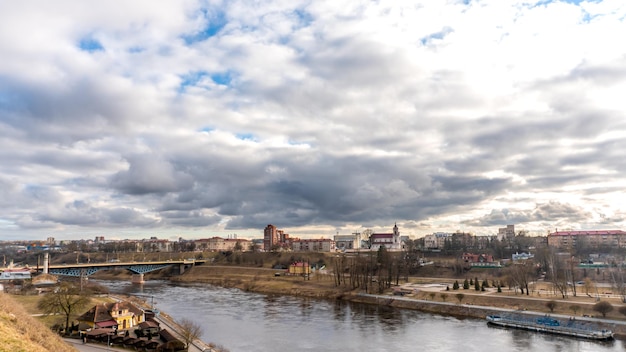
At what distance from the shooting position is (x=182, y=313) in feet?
210

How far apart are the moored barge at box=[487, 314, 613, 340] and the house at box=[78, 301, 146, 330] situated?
41.5 meters

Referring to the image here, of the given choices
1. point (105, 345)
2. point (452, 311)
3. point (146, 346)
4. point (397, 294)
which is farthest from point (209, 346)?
point (397, 294)

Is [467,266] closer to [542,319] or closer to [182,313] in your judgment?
[542,319]

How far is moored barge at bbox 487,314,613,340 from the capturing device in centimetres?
4718

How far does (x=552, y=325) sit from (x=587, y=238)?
126115mm

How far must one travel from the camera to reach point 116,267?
115562 millimetres

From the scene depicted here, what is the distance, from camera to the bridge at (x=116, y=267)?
105 metres

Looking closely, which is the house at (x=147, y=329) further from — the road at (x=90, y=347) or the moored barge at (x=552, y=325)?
the moored barge at (x=552, y=325)

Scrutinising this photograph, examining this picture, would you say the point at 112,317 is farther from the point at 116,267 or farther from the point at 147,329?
the point at 116,267

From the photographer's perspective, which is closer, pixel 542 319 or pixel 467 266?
pixel 542 319

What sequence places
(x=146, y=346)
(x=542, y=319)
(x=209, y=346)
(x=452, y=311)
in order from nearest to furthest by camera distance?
(x=146, y=346), (x=209, y=346), (x=542, y=319), (x=452, y=311)

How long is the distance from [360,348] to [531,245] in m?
139

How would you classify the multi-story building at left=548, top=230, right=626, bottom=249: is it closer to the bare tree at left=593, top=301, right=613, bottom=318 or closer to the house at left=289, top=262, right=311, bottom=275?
the house at left=289, top=262, right=311, bottom=275

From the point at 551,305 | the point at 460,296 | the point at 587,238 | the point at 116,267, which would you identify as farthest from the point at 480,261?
the point at 116,267
